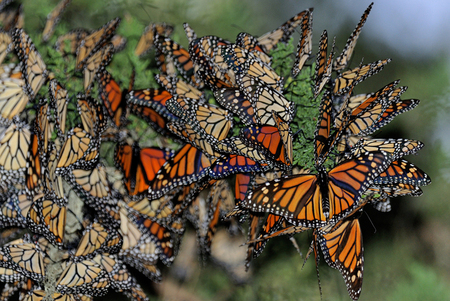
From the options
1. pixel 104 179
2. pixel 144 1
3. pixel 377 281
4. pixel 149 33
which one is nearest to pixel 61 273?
pixel 104 179

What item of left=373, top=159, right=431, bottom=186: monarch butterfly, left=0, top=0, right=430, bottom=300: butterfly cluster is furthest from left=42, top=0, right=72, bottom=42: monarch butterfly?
left=373, top=159, right=431, bottom=186: monarch butterfly

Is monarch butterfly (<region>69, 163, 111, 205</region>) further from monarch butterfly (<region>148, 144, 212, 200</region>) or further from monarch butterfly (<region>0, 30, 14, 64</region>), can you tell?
monarch butterfly (<region>0, 30, 14, 64</region>)

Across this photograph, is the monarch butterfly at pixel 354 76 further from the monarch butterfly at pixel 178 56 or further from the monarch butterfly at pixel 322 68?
the monarch butterfly at pixel 178 56

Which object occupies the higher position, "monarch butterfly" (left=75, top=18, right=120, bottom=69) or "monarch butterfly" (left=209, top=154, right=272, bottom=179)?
"monarch butterfly" (left=75, top=18, right=120, bottom=69)

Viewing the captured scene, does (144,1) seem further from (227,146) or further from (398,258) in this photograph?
(398,258)

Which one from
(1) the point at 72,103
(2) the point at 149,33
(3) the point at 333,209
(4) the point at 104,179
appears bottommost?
(3) the point at 333,209

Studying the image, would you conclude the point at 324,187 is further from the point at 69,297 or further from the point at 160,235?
the point at 69,297

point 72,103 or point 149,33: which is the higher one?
point 149,33

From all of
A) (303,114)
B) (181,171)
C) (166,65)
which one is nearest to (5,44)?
(166,65)
